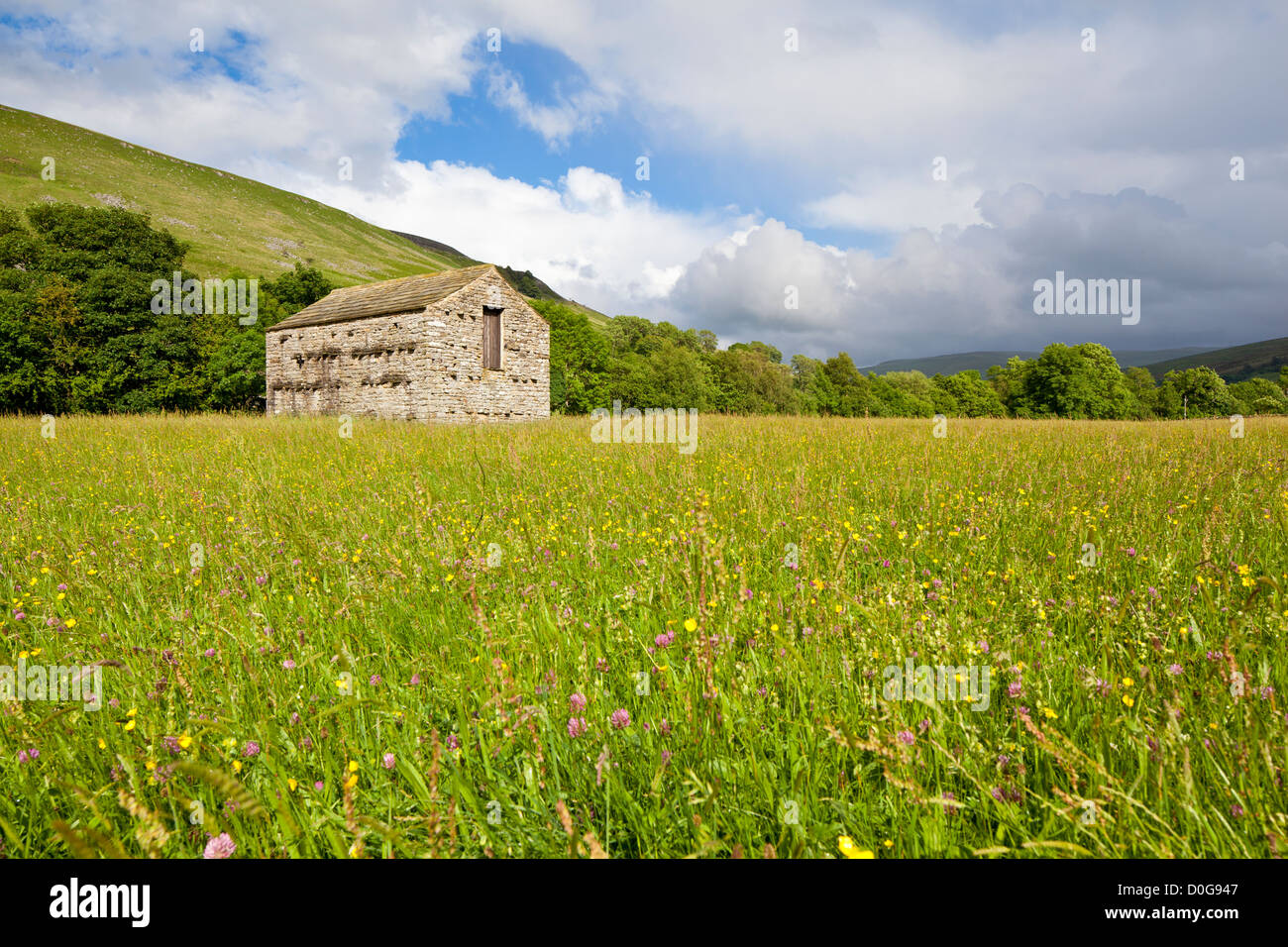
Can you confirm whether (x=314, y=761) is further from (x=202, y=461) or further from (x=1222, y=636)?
(x=202, y=461)

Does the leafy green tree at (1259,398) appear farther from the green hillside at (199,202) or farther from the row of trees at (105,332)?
the green hillside at (199,202)

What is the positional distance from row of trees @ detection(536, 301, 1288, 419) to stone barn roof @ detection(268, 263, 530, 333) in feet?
62.3

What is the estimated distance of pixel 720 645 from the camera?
198cm

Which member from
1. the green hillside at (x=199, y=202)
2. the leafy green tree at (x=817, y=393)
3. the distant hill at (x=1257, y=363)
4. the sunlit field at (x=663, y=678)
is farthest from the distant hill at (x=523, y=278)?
the distant hill at (x=1257, y=363)

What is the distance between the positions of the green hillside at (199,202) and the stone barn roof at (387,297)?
50.0m

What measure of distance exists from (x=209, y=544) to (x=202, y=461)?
4929 millimetres

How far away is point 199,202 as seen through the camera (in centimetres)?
8856

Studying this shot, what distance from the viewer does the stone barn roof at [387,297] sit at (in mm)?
21250

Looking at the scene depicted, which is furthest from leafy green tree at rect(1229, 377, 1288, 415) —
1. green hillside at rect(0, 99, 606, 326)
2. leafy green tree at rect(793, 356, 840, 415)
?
green hillside at rect(0, 99, 606, 326)

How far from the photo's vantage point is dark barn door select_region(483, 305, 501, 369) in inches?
882

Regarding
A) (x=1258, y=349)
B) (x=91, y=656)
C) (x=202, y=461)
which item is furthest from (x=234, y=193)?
(x=1258, y=349)

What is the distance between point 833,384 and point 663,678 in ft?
225

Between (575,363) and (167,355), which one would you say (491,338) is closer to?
(575,363)
